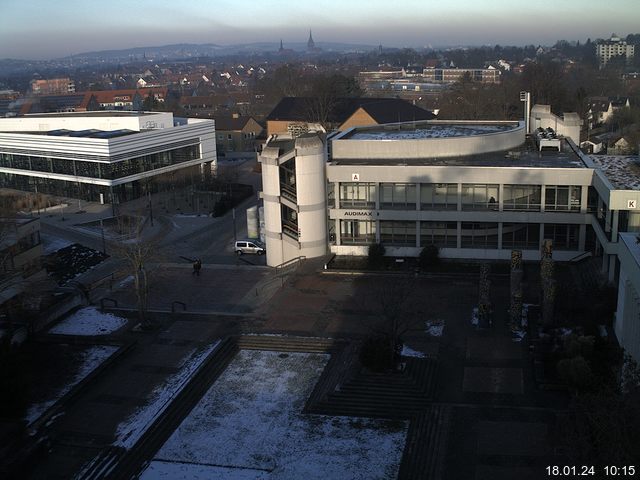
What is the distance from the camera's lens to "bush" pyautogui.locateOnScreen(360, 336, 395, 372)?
70.9 ft

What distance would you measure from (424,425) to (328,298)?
10495mm

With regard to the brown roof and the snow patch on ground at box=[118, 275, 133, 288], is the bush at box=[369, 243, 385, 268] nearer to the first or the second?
the snow patch on ground at box=[118, 275, 133, 288]

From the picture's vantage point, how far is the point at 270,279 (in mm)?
31562

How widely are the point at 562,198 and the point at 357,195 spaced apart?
9547 millimetres

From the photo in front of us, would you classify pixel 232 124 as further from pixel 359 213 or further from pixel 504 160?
pixel 504 160

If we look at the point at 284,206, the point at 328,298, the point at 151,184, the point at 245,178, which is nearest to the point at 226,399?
the point at 328,298

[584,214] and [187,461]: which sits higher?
[584,214]

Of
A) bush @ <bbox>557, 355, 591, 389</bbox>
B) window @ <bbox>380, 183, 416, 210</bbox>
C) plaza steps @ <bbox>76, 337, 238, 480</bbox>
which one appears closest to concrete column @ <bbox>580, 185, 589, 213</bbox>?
window @ <bbox>380, 183, 416, 210</bbox>

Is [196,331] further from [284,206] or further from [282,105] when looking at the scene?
[282,105]

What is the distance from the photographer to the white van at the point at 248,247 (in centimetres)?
3631

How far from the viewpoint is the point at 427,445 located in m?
18.1

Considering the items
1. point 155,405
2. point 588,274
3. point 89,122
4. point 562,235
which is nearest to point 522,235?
point 562,235

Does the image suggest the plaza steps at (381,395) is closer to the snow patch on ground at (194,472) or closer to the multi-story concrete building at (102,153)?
the snow patch on ground at (194,472)

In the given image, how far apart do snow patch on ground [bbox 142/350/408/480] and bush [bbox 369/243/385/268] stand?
38.1 ft
